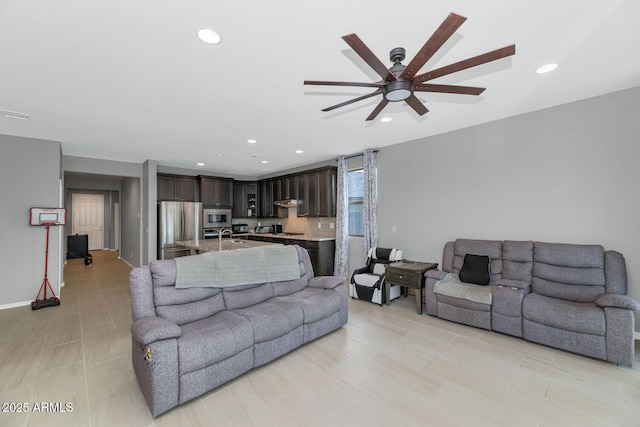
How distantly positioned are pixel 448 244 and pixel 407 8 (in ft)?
11.0

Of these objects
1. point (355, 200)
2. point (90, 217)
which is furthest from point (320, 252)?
point (90, 217)

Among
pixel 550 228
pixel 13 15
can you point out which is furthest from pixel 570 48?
pixel 13 15

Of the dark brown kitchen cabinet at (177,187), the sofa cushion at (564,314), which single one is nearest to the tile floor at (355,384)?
the sofa cushion at (564,314)

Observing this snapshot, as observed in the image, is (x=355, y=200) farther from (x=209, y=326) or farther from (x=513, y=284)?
(x=209, y=326)

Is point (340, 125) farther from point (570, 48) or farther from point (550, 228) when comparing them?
point (550, 228)

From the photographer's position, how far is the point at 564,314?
2684 mm

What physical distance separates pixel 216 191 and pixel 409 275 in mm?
5761

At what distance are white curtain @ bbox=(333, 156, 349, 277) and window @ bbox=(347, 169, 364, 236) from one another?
5.8 inches

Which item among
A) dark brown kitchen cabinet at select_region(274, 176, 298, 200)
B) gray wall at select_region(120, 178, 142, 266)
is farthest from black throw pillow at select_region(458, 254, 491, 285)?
gray wall at select_region(120, 178, 142, 266)

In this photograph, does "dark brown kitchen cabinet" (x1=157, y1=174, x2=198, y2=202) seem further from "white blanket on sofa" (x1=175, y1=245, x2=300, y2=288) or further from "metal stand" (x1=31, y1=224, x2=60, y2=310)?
"white blanket on sofa" (x1=175, y1=245, x2=300, y2=288)

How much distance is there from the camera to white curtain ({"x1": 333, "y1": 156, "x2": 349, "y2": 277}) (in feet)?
18.6

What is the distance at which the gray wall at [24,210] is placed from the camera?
13.5ft

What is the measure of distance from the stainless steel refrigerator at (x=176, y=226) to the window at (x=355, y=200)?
12.8 feet

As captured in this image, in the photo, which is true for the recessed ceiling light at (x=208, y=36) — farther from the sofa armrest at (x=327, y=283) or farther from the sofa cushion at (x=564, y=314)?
the sofa cushion at (x=564, y=314)
